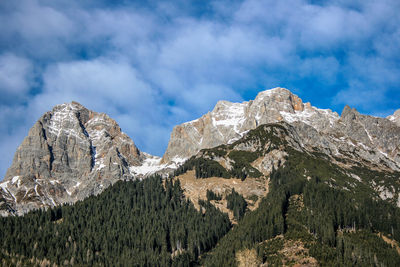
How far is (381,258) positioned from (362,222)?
3178cm

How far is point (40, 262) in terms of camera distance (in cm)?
19575

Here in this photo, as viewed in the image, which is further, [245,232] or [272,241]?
[245,232]

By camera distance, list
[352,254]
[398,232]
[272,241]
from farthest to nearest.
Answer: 1. [398,232]
2. [272,241]
3. [352,254]

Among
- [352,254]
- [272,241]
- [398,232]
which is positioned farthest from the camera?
[398,232]

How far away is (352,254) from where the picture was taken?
15850 centimetres

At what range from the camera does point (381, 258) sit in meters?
162

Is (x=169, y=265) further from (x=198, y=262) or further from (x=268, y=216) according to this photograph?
(x=268, y=216)

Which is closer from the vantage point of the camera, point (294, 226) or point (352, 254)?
point (352, 254)

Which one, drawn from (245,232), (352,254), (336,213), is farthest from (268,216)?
(352,254)

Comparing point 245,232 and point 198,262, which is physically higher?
point 245,232

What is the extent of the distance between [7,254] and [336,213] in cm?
16002

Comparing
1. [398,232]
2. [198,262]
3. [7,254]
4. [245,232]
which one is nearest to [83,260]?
[7,254]

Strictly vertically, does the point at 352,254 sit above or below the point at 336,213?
below

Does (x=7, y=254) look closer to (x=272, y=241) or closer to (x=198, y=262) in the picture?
(x=198, y=262)
